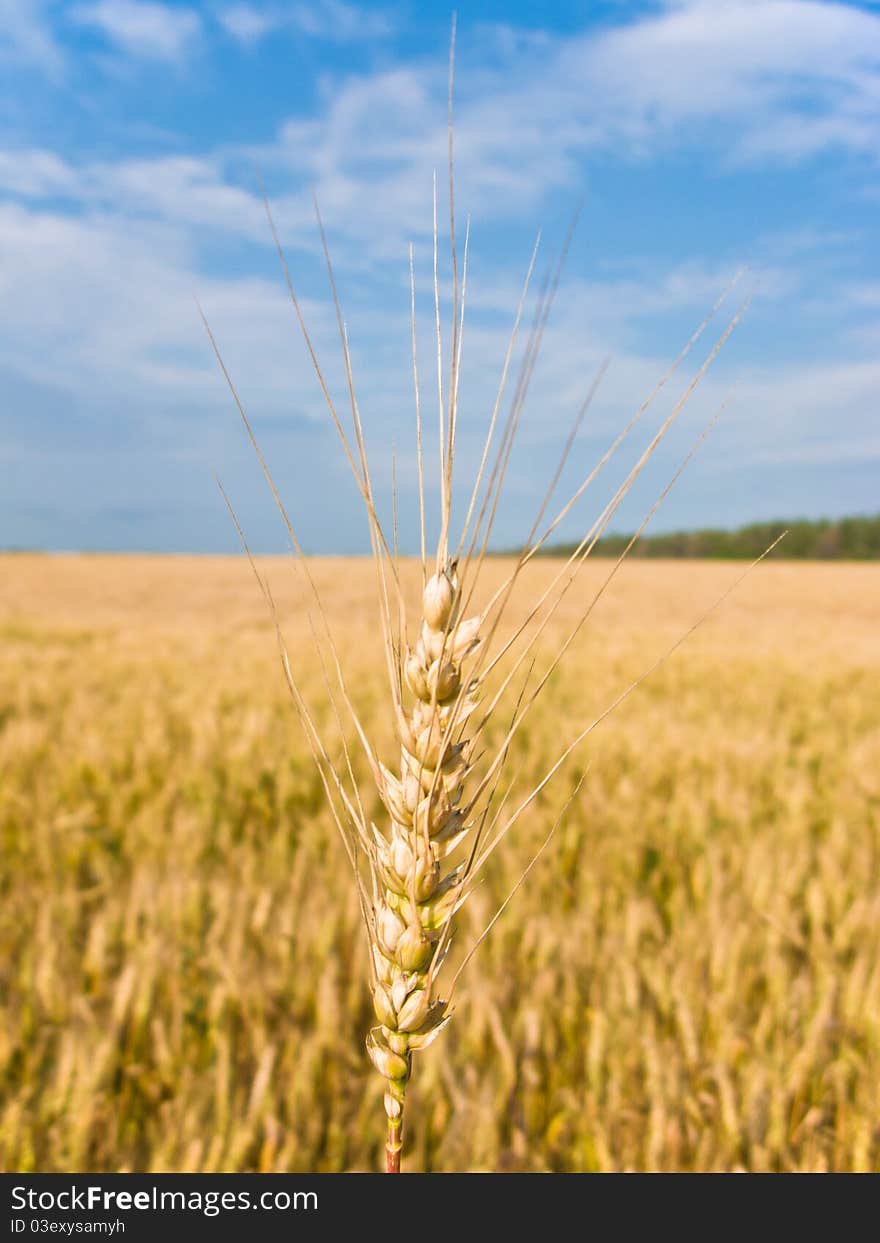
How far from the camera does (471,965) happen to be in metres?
2.20

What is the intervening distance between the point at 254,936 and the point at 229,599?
2096cm

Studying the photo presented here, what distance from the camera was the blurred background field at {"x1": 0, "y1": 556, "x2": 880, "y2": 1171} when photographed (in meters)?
1.70

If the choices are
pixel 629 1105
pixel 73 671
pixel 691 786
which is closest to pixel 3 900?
pixel 629 1105

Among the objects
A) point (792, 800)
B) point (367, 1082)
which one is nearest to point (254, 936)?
point (367, 1082)

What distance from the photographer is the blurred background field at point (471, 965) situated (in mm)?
1703

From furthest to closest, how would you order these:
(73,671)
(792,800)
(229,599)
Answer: (229,599)
(73,671)
(792,800)

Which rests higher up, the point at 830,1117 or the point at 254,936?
the point at 254,936

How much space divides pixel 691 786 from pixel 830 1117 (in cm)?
195

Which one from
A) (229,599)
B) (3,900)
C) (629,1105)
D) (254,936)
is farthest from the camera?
(229,599)

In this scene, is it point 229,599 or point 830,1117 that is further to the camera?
point 229,599
